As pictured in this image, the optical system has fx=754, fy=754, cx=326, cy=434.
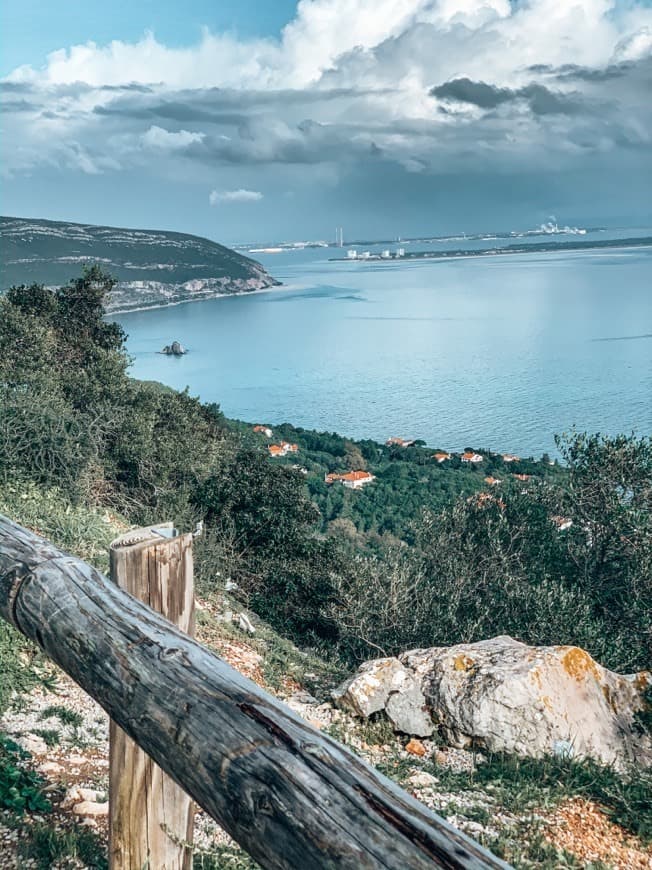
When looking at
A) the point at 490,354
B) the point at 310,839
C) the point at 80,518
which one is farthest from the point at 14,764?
the point at 490,354

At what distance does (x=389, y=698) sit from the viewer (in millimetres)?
5621

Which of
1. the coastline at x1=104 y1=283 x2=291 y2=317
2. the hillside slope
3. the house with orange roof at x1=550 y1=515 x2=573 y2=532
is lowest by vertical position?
the house with orange roof at x1=550 y1=515 x2=573 y2=532

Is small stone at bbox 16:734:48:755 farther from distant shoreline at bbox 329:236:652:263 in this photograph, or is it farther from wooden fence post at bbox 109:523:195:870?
distant shoreline at bbox 329:236:652:263

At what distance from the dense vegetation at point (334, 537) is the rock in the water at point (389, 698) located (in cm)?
309

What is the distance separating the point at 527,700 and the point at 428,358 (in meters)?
63.6

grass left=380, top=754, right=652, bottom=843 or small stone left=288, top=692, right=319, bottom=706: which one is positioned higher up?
→ grass left=380, top=754, right=652, bottom=843

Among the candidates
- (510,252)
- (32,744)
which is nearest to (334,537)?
(32,744)

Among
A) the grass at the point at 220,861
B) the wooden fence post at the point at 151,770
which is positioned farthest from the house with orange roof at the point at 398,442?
the wooden fence post at the point at 151,770

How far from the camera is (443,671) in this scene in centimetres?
591

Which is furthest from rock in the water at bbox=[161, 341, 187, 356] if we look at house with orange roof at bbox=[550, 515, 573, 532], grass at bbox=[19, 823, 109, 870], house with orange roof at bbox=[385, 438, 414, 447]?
grass at bbox=[19, 823, 109, 870]

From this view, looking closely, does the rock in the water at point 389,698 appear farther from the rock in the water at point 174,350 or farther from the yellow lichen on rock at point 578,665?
the rock in the water at point 174,350

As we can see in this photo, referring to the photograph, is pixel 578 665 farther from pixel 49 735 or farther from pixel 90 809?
pixel 90 809

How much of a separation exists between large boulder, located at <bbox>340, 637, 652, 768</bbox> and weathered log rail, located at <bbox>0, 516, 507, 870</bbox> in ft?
13.5

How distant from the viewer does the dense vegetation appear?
30.0 ft
